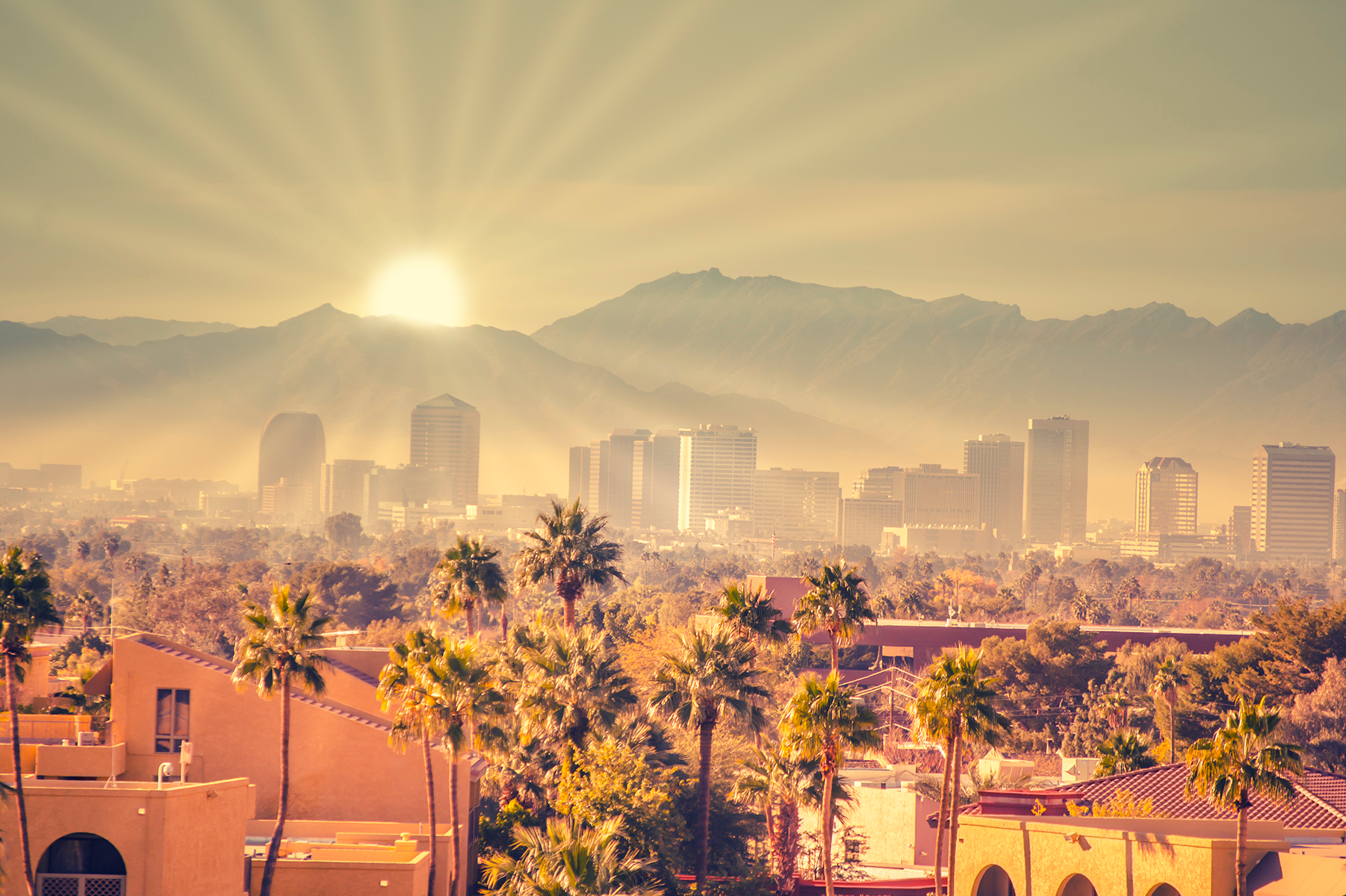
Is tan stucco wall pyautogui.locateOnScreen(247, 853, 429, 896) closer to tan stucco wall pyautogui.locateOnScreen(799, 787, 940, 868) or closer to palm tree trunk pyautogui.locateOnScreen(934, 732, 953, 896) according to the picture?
palm tree trunk pyautogui.locateOnScreen(934, 732, 953, 896)

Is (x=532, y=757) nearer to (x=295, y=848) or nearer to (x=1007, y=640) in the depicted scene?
(x=295, y=848)

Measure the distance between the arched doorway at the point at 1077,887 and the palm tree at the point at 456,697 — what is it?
16488 millimetres

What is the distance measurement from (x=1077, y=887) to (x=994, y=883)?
3581mm

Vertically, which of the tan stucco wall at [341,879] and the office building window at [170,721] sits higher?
the office building window at [170,721]

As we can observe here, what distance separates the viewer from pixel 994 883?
3812 cm

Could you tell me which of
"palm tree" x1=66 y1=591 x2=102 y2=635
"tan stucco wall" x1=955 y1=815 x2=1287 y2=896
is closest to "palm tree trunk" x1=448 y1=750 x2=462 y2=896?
"tan stucco wall" x1=955 y1=815 x2=1287 y2=896

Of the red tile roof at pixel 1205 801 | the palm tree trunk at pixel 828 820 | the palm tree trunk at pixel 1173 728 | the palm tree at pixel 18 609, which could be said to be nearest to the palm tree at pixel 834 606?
the red tile roof at pixel 1205 801

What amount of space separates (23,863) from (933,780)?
3795cm

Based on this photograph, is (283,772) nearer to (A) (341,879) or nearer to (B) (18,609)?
(A) (341,879)

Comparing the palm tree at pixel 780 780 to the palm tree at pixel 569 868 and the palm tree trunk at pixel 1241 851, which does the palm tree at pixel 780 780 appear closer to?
the palm tree at pixel 569 868

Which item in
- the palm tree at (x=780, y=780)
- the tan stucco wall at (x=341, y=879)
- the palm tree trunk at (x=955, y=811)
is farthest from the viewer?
the palm tree at (x=780, y=780)

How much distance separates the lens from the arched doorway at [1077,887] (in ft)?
114

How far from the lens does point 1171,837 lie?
106 feet

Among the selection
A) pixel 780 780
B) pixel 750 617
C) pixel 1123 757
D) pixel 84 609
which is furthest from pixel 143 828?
pixel 84 609
